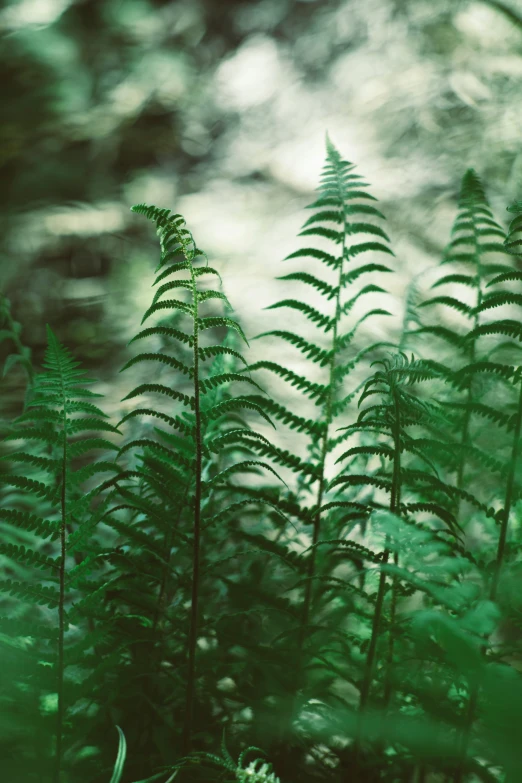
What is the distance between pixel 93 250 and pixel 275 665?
79.7 inches

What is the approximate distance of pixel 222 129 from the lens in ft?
9.43

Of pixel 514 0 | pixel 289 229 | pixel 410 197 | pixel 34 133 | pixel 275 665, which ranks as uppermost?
pixel 514 0

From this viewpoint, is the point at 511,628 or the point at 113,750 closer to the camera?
the point at 113,750

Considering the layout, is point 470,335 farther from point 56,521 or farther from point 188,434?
point 56,521

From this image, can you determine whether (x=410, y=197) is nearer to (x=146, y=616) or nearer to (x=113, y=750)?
(x=146, y=616)

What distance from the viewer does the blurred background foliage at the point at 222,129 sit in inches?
105

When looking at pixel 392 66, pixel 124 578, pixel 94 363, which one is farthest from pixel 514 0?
pixel 124 578

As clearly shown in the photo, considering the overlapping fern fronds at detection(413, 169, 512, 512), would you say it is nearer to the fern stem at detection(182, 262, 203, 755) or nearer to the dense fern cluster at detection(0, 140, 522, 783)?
the dense fern cluster at detection(0, 140, 522, 783)

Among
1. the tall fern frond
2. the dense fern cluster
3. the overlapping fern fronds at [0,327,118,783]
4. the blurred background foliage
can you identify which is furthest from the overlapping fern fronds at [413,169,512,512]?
the blurred background foliage

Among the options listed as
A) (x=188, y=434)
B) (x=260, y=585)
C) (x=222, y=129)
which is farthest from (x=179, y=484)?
(x=222, y=129)

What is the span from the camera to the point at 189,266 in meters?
1.05

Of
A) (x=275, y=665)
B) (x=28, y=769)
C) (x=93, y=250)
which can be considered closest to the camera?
(x=28, y=769)

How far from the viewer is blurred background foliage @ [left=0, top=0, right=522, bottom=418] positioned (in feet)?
8.74

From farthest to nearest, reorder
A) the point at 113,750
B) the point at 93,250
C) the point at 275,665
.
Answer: the point at 93,250 → the point at 275,665 → the point at 113,750
